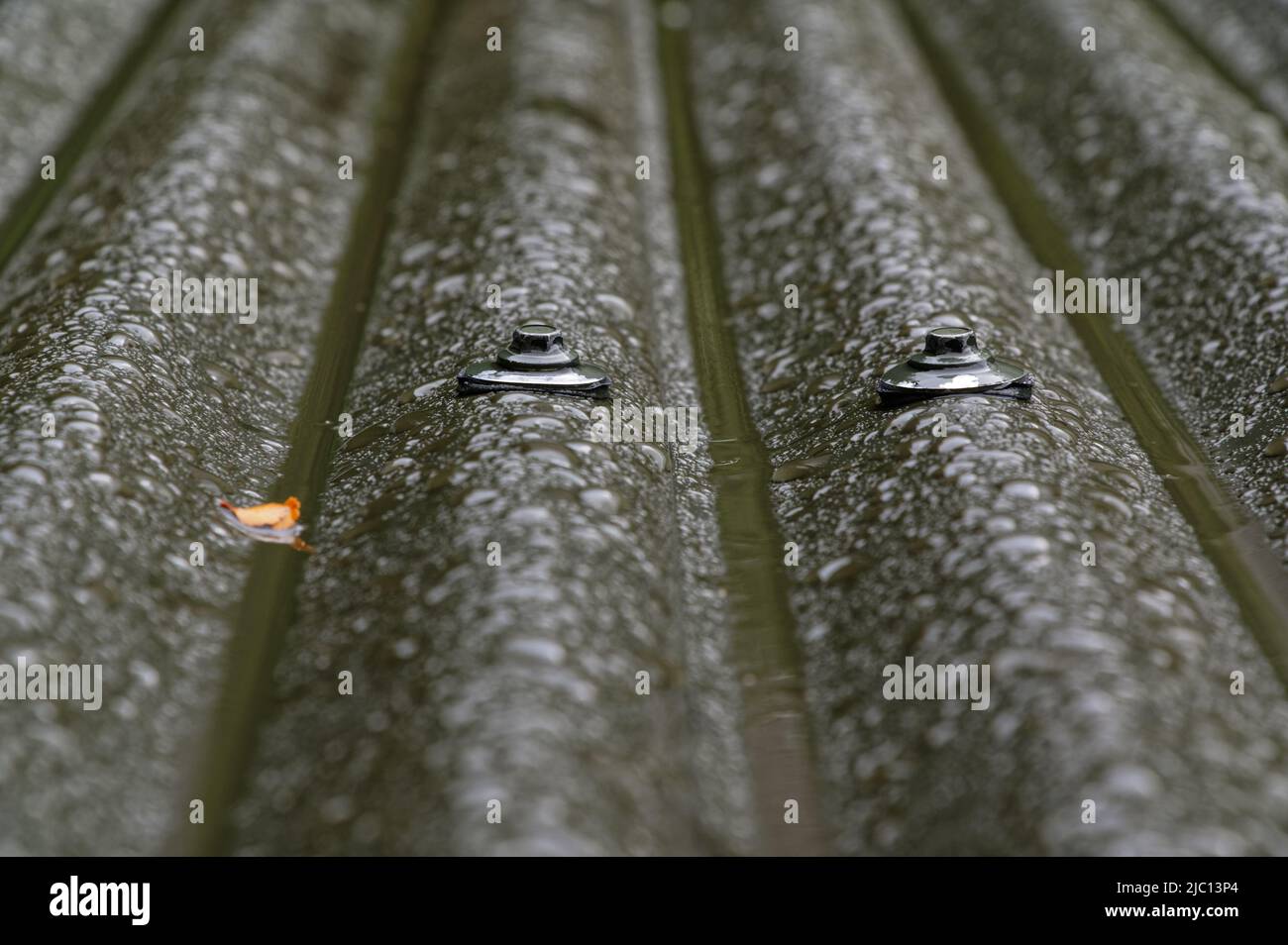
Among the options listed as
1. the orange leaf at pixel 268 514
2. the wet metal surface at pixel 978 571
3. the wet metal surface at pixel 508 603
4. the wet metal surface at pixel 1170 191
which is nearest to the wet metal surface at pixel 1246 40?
the wet metal surface at pixel 1170 191

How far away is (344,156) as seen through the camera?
4.28 metres

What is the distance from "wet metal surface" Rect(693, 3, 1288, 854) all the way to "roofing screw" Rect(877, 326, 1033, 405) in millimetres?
47

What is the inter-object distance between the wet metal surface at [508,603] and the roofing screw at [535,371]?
1.6 inches

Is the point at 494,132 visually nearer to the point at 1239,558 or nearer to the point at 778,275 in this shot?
the point at 778,275

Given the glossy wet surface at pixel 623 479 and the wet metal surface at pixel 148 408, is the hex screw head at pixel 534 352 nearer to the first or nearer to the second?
the glossy wet surface at pixel 623 479

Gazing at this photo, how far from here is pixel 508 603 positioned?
6.77ft

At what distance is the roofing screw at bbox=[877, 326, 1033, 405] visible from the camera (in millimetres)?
2666

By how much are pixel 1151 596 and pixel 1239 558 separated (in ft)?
1.49

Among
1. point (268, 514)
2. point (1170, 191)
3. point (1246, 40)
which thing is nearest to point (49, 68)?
point (268, 514)

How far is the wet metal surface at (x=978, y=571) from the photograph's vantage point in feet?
5.94

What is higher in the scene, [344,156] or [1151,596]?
[344,156]

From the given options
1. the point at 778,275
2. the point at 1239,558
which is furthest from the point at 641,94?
the point at 1239,558

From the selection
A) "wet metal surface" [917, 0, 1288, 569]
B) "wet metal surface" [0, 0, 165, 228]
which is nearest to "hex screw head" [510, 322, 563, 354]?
"wet metal surface" [917, 0, 1288, 569]

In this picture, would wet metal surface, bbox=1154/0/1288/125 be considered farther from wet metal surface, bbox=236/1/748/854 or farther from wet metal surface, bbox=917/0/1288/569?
wet metal surface, bbox=236/1/748/854
